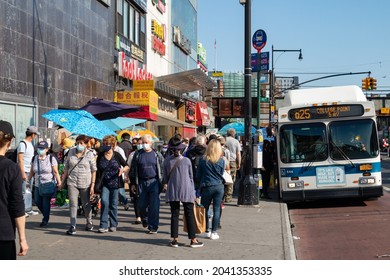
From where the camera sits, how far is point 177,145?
9.49m

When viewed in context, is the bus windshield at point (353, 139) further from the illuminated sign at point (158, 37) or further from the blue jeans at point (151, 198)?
the illuminated sign at point (158, 37)

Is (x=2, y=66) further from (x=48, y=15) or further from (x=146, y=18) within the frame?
(x=146, y=18)

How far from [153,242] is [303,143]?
695 centimetres

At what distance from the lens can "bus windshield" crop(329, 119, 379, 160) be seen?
588 inches

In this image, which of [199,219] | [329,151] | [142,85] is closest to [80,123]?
[199,219]

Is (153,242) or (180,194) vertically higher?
(180,194)

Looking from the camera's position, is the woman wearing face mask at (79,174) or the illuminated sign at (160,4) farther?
the illuminated sign at (160,4)

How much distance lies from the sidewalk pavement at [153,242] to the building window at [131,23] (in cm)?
1597

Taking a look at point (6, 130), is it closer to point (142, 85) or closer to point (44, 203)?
point (44, 203)

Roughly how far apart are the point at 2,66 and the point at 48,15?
371 cm

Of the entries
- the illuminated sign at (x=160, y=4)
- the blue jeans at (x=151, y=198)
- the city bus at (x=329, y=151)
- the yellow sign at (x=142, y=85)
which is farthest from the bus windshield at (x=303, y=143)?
the illuminated sign at (x=160, y=4)

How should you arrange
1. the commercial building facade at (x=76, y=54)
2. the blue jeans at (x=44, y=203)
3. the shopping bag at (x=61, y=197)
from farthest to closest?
the commercial building facade at (x=76, y=54), the shopping bag at (x=61, y=197), the blue jeans at (x=44, y=203)

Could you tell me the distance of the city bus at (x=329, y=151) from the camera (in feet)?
48.8

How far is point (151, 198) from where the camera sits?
33.0 ft
